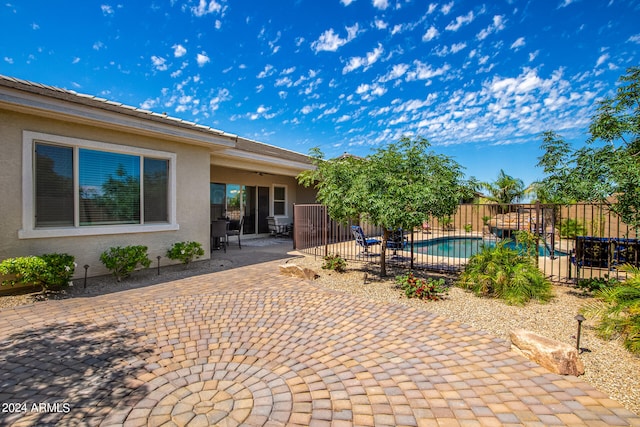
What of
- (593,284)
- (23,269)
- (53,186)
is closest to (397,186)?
(593,284)

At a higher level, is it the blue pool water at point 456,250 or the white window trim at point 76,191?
the white window trim at point 76,191

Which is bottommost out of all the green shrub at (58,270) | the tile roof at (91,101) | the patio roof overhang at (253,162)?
the green shrub at (58,270)

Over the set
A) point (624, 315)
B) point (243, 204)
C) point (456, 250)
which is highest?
point (243, 204)

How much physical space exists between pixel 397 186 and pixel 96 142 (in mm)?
6921

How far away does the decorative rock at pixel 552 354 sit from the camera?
10.3ft

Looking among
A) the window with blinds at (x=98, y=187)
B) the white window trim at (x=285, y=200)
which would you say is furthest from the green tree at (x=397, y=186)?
the white window trim at (x=285, y=200)

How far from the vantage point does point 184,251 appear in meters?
7.92

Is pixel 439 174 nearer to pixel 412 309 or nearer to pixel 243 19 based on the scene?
pixel 412 309

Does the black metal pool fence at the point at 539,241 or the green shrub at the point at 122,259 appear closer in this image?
the green shrub at the point at 122,259

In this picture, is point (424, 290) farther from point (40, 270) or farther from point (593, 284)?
point (40, 270)

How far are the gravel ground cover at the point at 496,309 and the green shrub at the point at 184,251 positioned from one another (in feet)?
1.05

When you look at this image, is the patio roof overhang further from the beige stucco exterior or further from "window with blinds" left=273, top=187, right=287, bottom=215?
"window with blinds" left=273, top=187, right=287, bottom=215

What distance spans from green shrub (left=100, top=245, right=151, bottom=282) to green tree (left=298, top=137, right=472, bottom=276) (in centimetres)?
467

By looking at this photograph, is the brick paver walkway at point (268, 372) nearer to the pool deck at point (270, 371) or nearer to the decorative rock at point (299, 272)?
the pool deck at point (270, 371)
